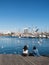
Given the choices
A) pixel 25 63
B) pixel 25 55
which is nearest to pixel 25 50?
pixel 25 55

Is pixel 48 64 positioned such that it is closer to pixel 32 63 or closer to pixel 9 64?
pixel 32 63

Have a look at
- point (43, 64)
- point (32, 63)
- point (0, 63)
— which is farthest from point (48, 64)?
point (0, 63)

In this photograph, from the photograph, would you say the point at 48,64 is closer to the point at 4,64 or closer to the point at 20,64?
the point at 20,64

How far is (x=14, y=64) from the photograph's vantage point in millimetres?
19234

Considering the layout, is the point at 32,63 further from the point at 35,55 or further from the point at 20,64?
the point at 35,55

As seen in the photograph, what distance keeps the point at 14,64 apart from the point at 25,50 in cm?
675

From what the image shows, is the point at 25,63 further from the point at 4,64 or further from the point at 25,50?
the point at 25,50

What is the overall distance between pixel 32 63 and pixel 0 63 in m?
3.33

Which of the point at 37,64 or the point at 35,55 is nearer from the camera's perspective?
the point at 37,64

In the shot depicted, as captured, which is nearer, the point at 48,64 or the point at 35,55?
the point at 48,64

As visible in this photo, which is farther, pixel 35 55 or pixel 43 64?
pixel 35 55

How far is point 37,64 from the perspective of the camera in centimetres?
1928

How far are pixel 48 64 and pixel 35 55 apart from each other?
706 cm

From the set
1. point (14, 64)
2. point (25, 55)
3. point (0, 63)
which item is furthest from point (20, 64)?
point (25, 55)
